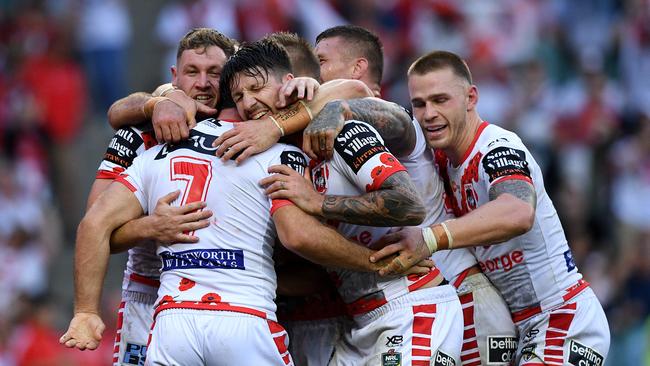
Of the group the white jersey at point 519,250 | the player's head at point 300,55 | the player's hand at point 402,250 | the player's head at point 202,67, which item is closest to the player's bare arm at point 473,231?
the player's hand at point 402,250

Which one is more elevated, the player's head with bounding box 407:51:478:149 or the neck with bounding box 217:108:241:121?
the player's head with bounding box 407:51:478:149

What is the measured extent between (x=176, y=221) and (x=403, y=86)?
30.8ft

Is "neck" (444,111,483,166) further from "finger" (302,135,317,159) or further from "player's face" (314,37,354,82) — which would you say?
"finger" (302,135,317,159)

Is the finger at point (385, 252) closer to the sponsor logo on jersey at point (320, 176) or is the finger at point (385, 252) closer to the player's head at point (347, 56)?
the sponsor logo on jersey at point (320, 176)

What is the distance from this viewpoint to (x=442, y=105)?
7.99 meters

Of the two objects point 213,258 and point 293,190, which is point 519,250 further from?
point 213,258

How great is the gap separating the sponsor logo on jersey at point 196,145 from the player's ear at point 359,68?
1.68 meters

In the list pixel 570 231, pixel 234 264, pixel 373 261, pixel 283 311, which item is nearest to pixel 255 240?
pixel 234 264

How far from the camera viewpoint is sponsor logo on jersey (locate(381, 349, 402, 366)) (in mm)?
7070

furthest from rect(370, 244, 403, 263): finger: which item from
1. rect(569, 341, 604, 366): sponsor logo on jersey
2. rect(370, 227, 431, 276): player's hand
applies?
rect(569, 341, 604, 366): sponsor logo on jersey

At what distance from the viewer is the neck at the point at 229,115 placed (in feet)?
23.8

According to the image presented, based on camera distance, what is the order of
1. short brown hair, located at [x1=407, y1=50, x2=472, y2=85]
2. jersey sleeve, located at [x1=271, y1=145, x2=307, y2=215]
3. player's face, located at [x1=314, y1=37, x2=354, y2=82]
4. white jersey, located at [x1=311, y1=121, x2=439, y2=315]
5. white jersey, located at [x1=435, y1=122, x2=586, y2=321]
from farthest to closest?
player's face, located at [x1=314, y1=37, x2=354, y2=82], short brown hair, located at [x1=407, y1=50, x2=472, y2=85], white jersey, located at [x1=435, y1=122, x2=586, y2=321], jersey sleeve, located at [x1=271, y1=145, x2=307, y2=215], white jersey, located at [x1=311, y1=121, x2=439, y2=315]

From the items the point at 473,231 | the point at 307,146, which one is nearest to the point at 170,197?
the point at 307,146

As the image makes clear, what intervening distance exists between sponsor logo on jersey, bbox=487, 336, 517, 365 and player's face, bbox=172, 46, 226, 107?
2.38 meters
